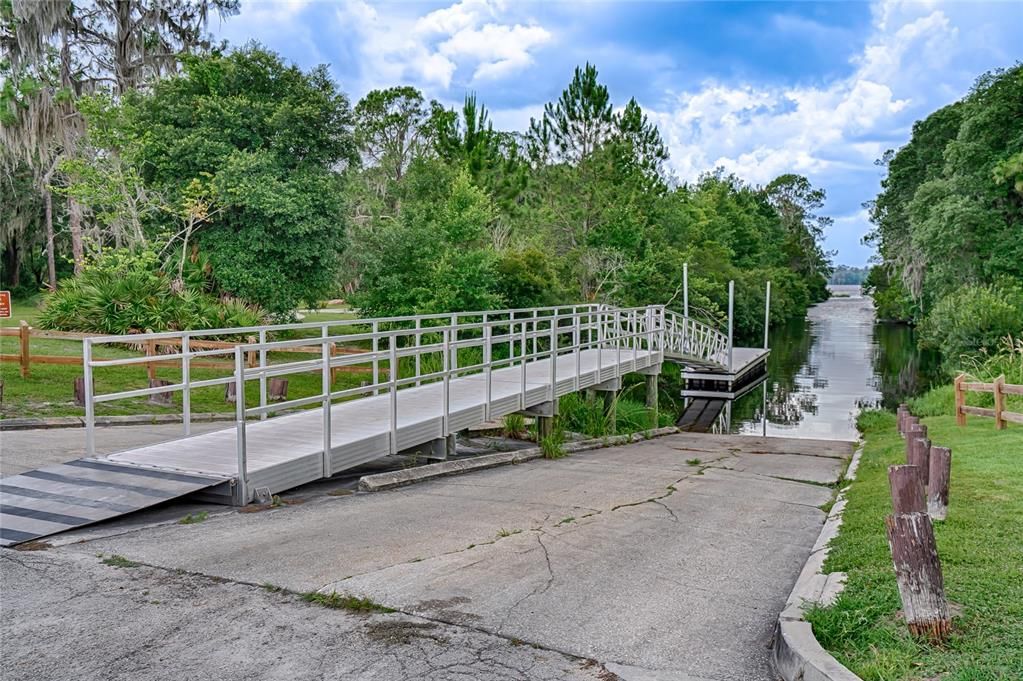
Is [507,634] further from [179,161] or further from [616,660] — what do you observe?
[179,161]

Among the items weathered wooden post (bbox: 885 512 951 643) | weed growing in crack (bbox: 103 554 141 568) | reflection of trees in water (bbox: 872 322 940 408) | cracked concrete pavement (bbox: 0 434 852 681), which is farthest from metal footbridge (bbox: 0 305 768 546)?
reflection of trees in water (bbox: 872 322 940 408)

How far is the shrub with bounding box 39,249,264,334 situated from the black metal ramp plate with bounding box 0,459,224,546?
14.0m

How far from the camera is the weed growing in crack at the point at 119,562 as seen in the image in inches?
233

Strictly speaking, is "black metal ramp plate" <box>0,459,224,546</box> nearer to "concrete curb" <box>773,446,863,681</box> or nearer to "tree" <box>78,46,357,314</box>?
"concrete curb" <box>773,446,863,681</box>

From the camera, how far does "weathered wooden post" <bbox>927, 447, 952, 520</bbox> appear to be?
714 cm

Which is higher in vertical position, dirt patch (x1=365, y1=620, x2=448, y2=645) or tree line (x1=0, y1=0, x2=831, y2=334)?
tree line (x1=0, y1=0, x2=831, y2=334)

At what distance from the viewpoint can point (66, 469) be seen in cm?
791

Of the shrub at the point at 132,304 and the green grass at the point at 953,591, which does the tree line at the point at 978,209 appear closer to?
the green grass at the point at 953,591

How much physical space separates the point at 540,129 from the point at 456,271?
1841 cm

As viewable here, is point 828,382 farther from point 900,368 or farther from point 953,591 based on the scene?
point 953,591

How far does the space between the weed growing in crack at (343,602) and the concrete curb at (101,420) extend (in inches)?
335

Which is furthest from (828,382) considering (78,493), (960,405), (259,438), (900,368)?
(78,493)

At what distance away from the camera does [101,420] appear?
12.6 metres

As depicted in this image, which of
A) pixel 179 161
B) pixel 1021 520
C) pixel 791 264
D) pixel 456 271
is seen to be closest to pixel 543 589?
pixel 1021 520
